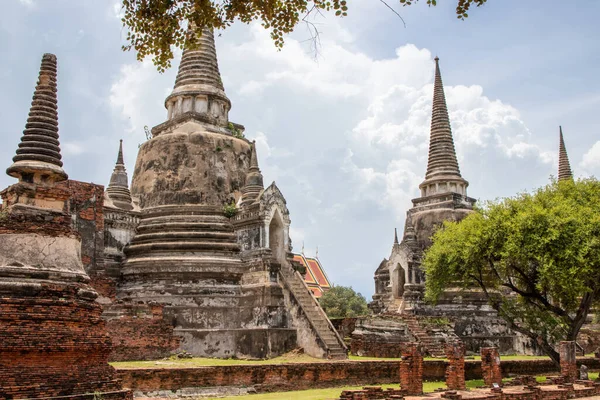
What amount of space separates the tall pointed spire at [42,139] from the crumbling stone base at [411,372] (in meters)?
8.54

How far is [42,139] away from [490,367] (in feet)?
40.4

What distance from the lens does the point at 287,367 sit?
15.7m

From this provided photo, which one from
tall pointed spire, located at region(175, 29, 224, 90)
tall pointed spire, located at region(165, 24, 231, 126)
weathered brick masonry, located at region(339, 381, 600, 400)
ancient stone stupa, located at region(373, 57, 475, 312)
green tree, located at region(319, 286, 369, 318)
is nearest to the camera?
weathered brick masonry, located at region(339, 381, 600, 400)

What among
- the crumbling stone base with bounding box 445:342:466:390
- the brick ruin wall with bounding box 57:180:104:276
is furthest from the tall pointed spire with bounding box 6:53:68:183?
the crumbling stone base with bounding box 445:342:466:390

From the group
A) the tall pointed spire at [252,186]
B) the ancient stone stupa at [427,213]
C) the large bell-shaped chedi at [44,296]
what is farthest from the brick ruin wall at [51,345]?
the ancient stone stupa at [427,213]

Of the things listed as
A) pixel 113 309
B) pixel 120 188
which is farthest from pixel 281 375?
pixel 120 188

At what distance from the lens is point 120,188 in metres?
27.1

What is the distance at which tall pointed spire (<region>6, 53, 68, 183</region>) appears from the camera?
11781 millimetres

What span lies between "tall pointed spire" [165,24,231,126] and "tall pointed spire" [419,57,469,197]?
11170 mm

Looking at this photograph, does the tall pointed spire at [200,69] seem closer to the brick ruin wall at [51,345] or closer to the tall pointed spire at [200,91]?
the tall pointed spire at [200,91]

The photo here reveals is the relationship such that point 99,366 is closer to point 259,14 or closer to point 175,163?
point 259,14

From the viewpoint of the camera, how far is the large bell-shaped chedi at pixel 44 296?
9.70 meters

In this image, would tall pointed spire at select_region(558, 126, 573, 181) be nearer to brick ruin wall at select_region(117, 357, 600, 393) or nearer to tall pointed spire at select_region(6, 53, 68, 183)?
brick ruin wall at select_region(117, 357, 600, 393)

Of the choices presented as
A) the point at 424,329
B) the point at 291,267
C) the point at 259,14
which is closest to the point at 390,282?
the point at 424,329
